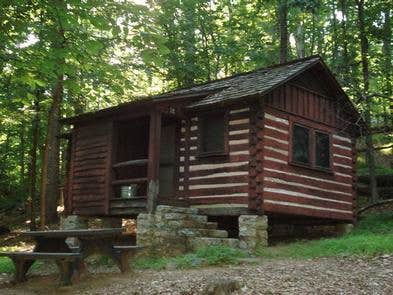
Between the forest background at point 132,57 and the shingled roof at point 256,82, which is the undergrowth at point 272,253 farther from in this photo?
the shingled roof at point 256,82

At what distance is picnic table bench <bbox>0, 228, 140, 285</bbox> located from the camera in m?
8.66

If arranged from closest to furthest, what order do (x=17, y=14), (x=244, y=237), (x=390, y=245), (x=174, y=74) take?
(x=17, y=14) < (x=390, y=245) < (x=244, y=237) < (x=174, y=74)

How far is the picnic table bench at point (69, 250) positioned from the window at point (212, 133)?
5212 millimetres

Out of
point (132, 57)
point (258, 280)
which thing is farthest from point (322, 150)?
point (258, 280)

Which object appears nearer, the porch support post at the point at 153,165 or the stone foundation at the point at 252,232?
the stone foundation at the point at 252,232

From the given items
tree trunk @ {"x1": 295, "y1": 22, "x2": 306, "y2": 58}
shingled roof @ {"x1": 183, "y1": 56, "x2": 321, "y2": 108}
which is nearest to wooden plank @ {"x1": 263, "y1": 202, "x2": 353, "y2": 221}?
shingled roof @ {"x1": 183, "y1": 56, "x2": 321, "y2": 108}

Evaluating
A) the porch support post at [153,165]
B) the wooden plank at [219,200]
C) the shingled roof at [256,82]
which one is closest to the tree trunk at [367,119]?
the shingled roof at [256,82]

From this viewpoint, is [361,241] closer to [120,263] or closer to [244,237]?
[244,237]

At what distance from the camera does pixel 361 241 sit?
11867mm

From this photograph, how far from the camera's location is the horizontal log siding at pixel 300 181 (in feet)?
44.5

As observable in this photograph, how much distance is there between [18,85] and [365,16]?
684 inches

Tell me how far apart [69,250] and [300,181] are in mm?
7128

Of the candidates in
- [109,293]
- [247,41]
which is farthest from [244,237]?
[247,41]

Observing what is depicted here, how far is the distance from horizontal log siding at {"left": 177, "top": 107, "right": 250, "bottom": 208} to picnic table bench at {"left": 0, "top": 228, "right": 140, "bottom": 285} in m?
4.32
